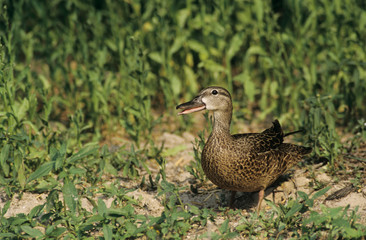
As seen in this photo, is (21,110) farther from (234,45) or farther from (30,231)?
(234,45)

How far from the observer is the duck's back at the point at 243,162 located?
4.41 m

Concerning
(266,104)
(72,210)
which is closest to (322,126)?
(266,104)

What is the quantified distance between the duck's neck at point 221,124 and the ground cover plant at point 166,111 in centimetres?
38

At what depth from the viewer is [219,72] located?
705 cm

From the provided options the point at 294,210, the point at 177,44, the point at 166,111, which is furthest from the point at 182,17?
the point at 294,210

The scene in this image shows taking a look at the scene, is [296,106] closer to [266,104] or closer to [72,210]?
[266,104]

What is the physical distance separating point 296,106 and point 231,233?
3.03 m

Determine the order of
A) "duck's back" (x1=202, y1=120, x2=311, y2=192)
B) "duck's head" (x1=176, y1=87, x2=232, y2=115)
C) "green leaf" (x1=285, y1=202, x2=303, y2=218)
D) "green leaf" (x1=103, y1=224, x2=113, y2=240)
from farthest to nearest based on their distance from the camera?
"duck's head" (x1=176, y1=87, x2=232, y2=115) → "duck's back" (x1=202, y1=120, x2=311, y2=192) → "green leaf" (x1=285, y1=202, x2=303, y2=218) → "green leaf" (x1=103, y1=224, x2=113, y2=240)

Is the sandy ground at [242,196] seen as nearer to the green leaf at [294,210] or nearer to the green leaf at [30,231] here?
the green leaf at [294,210]

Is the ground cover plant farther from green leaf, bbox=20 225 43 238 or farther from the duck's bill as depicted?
the duck's bill

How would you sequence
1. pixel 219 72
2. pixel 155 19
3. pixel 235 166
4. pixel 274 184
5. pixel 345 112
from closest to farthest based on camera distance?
pixel 235 166, pixel 274 184, pixel 345 112, pixel 155 19, pixel 219 72

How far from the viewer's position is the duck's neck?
461 centimetres

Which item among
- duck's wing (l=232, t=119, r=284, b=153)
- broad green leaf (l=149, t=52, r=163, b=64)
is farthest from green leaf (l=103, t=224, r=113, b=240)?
broad green leaf (l=149, t=52, r=163, b=64)

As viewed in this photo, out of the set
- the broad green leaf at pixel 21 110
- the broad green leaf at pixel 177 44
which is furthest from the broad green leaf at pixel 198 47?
the broad green leaf at pixel 21 110
